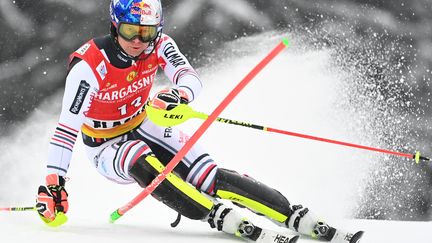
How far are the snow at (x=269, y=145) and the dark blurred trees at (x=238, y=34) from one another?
0.46ft

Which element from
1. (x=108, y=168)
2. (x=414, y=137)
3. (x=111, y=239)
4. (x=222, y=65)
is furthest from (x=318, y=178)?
(x=111, y=239)

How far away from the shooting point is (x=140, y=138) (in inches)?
134

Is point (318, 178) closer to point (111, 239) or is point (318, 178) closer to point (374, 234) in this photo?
point (374, 234)

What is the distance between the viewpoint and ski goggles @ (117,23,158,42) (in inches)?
122

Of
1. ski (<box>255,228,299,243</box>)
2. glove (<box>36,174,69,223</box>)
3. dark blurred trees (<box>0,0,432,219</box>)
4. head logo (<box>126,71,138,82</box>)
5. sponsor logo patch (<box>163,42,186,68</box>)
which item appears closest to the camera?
ski (<box>255,228,299,243</box>)

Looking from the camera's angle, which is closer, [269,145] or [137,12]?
[137,12]

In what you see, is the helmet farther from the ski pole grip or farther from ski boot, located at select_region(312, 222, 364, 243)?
ski boot, located at select_region(312, 222, 364, 243)

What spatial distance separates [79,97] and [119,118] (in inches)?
13.2

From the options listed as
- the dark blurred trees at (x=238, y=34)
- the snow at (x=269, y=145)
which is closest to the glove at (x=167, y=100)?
the snow at (x=269, y=145)

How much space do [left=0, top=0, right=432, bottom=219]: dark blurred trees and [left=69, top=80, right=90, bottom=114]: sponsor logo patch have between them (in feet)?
9.49

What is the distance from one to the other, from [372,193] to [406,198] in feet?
0.94

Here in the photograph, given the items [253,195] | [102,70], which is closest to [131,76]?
[102,70]

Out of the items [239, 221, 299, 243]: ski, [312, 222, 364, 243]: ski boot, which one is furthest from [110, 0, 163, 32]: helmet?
[312, 222, 364, 243]: ski boot

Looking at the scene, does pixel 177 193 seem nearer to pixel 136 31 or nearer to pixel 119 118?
pixel 119 118
